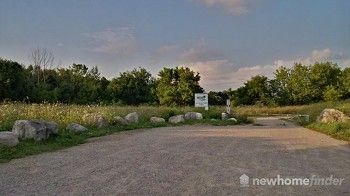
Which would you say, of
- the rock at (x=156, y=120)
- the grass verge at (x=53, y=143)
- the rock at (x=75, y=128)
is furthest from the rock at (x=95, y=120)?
the rock at (x=156, y=120)

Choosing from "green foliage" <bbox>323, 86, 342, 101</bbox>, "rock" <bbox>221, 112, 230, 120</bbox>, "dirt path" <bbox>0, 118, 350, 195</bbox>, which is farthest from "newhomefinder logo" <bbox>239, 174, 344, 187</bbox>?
"green foliage" <bbox>323, 86, 342, 101</bbox>

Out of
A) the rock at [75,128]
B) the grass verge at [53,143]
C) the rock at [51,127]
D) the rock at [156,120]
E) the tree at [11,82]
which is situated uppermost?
the tree at [11,82]

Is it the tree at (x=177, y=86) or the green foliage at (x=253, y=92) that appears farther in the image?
the green foliage at (x=253, y=92)

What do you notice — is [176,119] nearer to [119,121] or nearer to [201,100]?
[119,121]

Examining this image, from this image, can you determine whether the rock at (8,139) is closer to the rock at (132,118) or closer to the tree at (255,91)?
the rock at (132,118)

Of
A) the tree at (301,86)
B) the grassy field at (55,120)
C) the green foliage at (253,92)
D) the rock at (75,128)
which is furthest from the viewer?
the green foliage at (253,92)

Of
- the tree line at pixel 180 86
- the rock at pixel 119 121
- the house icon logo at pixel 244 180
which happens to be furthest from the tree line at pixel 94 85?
the house icon logo at pixel 244 180

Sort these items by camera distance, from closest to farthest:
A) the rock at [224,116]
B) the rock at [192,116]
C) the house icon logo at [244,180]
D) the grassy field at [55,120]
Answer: the house icon logo at [244,180], the grassy field at [55,120], the rock at [192,116], the rock at [224,116]

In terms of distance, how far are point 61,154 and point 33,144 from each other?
54.9 inches

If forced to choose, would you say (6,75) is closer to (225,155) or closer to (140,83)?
(140,83)

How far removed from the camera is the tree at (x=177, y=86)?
197 ft

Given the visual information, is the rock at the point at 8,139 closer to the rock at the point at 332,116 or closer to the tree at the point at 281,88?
the rock at the point at 332,116

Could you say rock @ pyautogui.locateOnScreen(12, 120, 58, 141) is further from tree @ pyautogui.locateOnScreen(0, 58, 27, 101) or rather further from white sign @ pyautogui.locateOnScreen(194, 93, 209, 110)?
tree @ pyautogui.locateOnScreen(0, 58, 27, 101)

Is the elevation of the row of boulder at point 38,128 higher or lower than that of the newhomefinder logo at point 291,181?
higher
